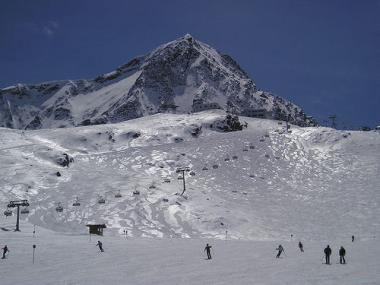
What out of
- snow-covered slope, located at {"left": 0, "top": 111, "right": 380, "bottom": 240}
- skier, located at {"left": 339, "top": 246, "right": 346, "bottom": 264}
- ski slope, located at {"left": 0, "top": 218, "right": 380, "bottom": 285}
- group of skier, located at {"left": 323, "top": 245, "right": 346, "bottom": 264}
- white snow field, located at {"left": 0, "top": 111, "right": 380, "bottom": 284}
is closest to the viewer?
ski slope, located at {"left": 0, "top": 218, "right": 380, "bottom": 285}

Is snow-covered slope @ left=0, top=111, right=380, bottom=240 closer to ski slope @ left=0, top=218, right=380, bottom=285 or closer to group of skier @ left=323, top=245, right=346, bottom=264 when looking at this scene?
ski slope @ left=0, top=218, right=380, bottom=285

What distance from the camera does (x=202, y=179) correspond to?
92.5 meters

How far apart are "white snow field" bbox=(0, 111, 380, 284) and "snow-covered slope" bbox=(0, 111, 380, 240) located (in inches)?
9.7

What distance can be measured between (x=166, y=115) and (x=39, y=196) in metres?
88.7

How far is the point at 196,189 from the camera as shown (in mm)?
83688

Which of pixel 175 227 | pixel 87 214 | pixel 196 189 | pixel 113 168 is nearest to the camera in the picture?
pixel 175 227

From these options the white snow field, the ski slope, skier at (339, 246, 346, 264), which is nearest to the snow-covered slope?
the white snow field

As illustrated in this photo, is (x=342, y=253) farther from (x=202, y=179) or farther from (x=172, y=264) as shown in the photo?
(x=202, y=179)

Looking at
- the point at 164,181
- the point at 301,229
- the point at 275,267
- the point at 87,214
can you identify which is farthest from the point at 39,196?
the point at 275,267

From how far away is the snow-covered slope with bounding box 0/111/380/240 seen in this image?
6525 centimetres

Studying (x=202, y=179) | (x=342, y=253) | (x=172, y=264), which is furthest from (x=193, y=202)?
(x=342, y=253)

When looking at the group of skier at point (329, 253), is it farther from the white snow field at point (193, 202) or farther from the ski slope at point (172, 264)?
the white snow field at point (193, 202)

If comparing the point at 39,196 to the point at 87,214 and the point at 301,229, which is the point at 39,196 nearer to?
the point at 87,214

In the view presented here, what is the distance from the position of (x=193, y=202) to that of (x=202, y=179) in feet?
60.5
